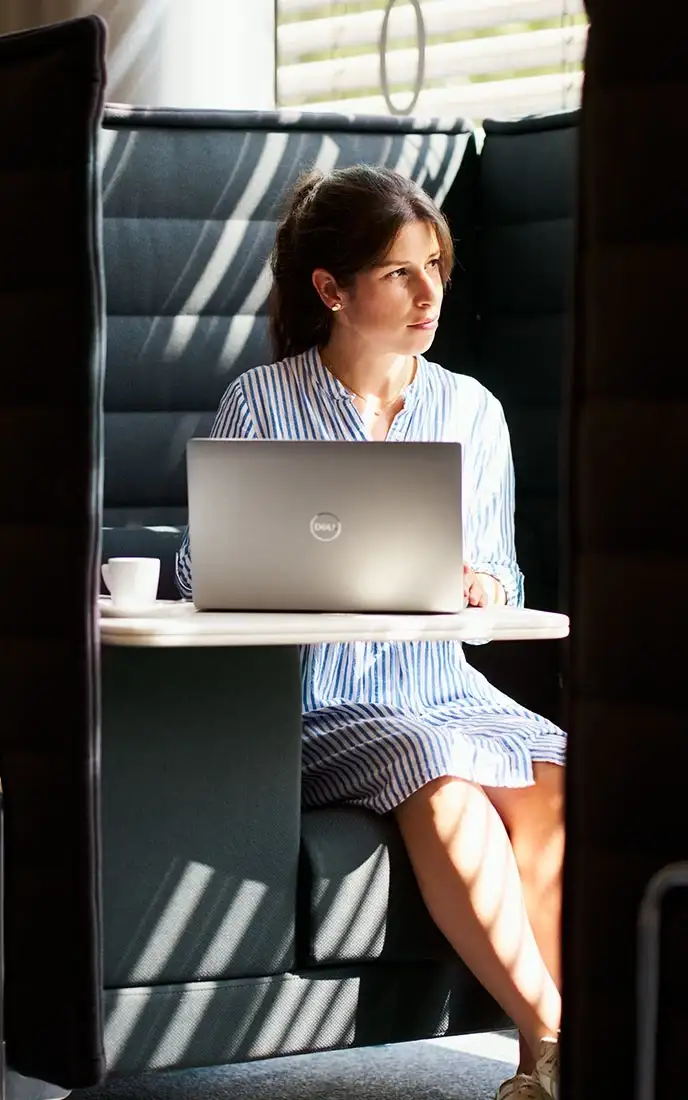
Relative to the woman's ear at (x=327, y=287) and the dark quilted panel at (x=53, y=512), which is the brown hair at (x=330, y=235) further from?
the dark quilted panel at (x=53, y=512)

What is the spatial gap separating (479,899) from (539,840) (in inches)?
7.1

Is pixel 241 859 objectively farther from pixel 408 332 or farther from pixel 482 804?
pixel 408 332

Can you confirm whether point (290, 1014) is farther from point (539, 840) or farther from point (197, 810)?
point (539, 840)

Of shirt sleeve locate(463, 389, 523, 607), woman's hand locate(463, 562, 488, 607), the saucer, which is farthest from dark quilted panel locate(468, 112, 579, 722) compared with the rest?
the saucer

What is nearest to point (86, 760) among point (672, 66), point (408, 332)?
point (672, 66)

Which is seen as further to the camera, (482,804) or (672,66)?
(482,804)

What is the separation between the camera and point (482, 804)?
2217 mm

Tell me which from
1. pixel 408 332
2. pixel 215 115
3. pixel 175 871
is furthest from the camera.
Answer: pixel 215 115

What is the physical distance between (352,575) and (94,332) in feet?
2.00

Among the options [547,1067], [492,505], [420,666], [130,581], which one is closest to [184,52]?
[492,505]

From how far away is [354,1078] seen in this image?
2.52m

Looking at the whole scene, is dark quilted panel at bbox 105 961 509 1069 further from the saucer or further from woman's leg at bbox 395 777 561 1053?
the saucer

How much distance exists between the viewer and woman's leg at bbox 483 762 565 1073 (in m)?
2.26

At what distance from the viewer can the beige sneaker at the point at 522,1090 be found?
207 centimetres
